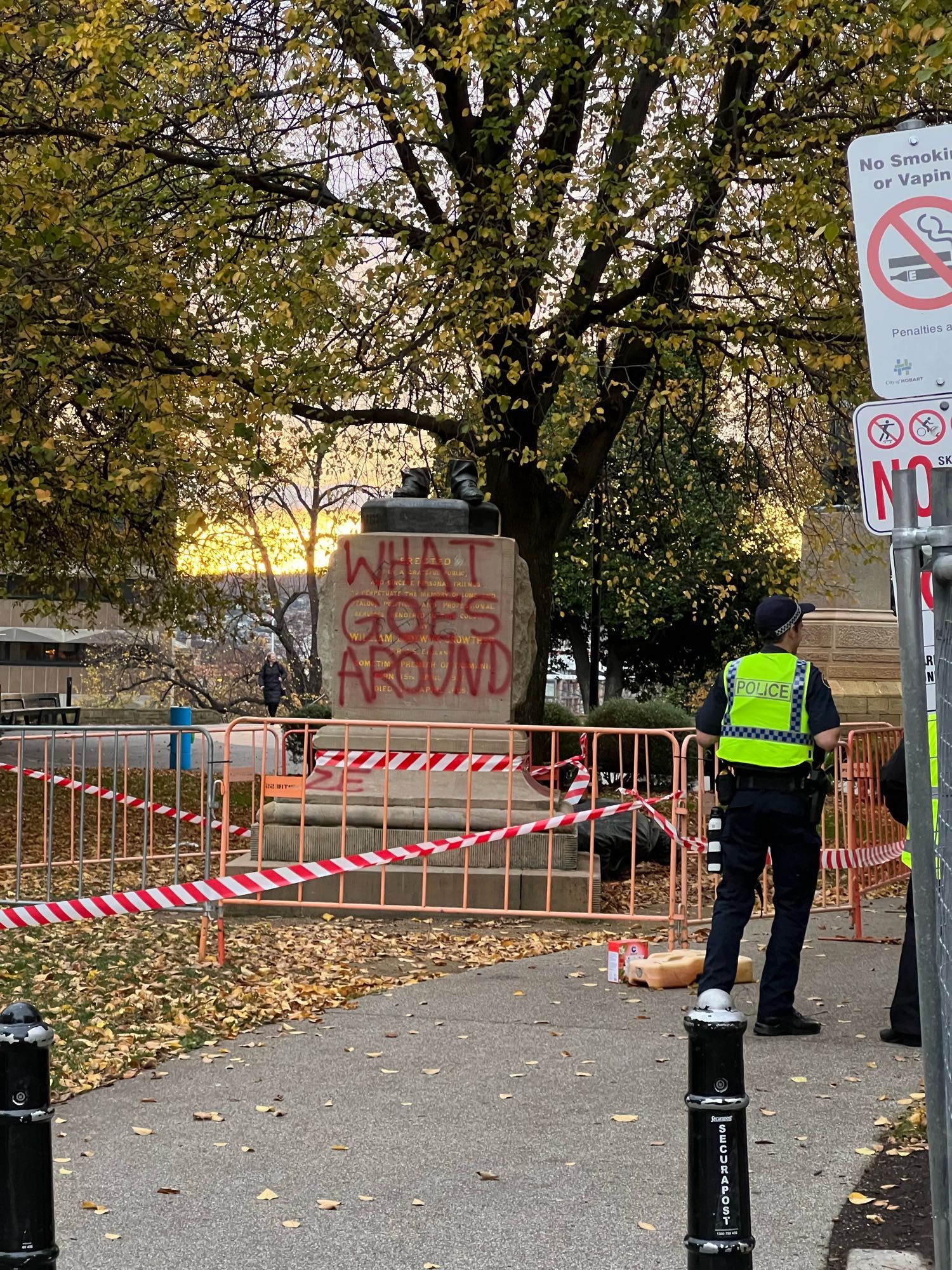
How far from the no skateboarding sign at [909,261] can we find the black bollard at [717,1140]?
1.42 meters

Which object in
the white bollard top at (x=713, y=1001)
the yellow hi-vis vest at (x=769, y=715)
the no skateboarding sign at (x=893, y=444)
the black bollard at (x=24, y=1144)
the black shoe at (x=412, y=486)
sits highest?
the black shoe at (x=412, y=486)

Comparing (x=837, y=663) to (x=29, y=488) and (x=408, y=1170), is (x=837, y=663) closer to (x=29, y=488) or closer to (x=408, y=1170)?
(x=29, y=488)

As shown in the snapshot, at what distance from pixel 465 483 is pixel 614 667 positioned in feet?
86.5

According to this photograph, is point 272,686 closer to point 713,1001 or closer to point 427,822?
point 427,822

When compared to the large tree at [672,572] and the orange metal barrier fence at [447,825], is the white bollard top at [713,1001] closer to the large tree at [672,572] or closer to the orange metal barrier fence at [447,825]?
the orange metal barrier fence at [447,825]

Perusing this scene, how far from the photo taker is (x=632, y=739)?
1980cm

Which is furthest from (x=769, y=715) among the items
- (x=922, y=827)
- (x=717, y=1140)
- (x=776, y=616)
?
(x=717, y=1140)

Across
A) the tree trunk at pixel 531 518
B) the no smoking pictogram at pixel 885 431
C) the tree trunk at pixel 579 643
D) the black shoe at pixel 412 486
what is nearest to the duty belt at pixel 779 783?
the no smoking pictogram at pixel 885 431

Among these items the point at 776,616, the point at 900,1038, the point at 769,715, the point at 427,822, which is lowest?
the point at 900,1038

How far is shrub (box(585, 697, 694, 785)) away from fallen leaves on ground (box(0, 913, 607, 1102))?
9.25 m

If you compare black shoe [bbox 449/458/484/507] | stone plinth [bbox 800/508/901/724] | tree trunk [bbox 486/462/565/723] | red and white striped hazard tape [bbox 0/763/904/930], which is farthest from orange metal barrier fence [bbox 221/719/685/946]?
stone plinth [bbox 800/508/901/724]

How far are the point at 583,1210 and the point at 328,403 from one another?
413 inches

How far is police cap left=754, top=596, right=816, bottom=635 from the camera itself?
7.04m

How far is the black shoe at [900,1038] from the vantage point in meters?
6.96
